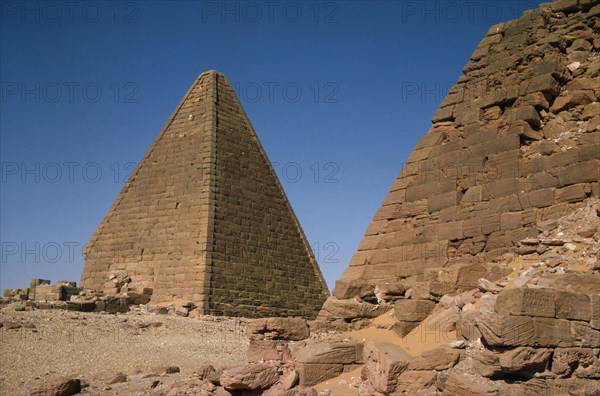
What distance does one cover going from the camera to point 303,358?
7461 millimetres

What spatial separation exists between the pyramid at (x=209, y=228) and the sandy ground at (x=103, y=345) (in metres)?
2.67

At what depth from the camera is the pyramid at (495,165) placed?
8.71 metres

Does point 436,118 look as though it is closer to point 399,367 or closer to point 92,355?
point 399,367

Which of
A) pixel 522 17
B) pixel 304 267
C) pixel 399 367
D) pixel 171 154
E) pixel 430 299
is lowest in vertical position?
pixel 399 367

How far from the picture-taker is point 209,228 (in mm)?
21281

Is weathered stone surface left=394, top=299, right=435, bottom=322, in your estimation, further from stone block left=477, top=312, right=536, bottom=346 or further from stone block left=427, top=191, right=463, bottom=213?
stone block left=427, top=191, right=463, bottom=213

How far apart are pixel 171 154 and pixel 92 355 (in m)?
12.2

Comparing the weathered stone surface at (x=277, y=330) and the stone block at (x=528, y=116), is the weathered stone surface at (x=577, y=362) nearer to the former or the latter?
the weathered stone surface at (x=277, y=330)

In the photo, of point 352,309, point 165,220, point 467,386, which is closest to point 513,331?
point 467,386

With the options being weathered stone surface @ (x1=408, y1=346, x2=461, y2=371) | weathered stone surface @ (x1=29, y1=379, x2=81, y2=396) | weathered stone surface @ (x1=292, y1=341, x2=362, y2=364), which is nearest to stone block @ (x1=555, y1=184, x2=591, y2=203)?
weathered stone surface @ (x1=408, y1=346, x2=461, y2=371)

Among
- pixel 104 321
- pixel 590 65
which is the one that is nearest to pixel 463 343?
pixel 590 65

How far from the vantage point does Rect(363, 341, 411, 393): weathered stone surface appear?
673 cm

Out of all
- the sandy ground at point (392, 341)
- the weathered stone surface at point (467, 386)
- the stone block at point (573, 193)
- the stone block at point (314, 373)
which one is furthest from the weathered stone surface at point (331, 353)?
the stone block at point (573, 193)

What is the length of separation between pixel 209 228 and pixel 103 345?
26.0ft
